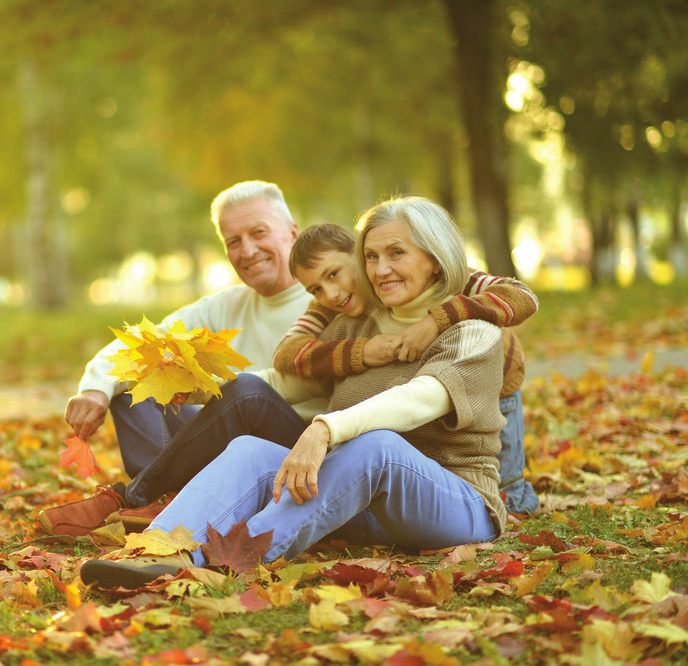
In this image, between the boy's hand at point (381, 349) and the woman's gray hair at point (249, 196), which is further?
the woman's gray hair at point (249, 196)

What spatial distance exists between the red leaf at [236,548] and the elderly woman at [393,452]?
0.04m

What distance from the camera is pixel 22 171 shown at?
21.4m

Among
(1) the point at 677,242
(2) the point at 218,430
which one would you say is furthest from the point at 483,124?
(1) the point at 677,242

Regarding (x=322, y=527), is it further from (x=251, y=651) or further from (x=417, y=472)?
(x=251, y=651)

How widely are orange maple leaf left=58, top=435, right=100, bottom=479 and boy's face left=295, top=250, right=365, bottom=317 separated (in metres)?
1.10

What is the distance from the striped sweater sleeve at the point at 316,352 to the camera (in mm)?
3175

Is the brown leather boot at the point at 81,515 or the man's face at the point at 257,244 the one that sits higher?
the man's face at the point at 257,244

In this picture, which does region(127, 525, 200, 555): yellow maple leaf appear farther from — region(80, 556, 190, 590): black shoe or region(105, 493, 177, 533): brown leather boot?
region(105, 493, 177, 533): brown leather boot

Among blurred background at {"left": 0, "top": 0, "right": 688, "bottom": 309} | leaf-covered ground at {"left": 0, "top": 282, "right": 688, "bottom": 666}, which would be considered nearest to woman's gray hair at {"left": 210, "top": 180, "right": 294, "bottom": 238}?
leaf-covered ground at {"left": 0, "top": 282, "right": 688, "bottom": 666}

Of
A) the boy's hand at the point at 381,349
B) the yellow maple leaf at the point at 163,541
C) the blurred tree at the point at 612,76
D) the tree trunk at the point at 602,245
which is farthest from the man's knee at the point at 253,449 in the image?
the tree trunk at the point at 602,245

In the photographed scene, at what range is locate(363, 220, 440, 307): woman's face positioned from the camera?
10.0ft

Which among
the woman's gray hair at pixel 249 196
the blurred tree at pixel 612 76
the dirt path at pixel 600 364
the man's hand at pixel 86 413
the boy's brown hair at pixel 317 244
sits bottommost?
the dirt path at pixel 600 364

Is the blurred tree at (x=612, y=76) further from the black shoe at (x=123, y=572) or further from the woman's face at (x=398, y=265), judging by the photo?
the black shoe at (x=123, y=572)

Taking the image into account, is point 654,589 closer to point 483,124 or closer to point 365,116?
point 483,124
